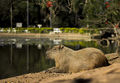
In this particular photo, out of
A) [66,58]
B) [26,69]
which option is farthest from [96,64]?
[26,69]

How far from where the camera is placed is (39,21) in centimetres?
4322

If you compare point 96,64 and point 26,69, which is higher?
point 96,64

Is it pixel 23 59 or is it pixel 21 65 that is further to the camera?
pixel 23 59

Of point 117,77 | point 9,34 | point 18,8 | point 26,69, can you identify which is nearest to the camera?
point 117,77

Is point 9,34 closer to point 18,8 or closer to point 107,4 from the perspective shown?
point 18,8

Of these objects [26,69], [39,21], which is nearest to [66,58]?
[26,69]

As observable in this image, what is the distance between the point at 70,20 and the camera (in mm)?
40562

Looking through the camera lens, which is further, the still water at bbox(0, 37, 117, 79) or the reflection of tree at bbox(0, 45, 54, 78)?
the still water at bbox(0, 37, 117, 79)

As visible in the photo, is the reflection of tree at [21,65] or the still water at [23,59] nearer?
the reflection of tree at [21,65]

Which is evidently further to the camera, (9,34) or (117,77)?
(9,34)

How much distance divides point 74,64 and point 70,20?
35218 millimetres

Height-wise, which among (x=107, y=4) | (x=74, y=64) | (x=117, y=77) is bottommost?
(x=74, y=64)

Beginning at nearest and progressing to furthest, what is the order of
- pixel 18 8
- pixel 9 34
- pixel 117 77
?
pixel 117 77 < pixel 9 34 < pixel 18 8

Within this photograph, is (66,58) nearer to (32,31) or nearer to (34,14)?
(32,31)
